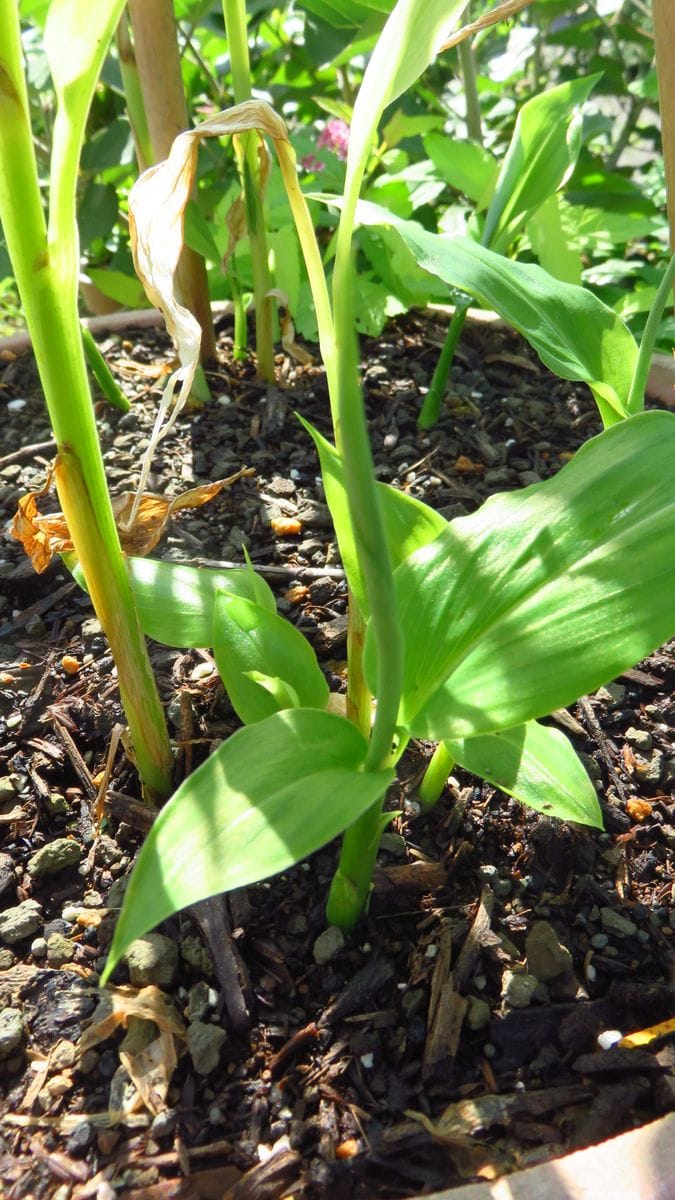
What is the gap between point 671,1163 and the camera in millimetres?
439

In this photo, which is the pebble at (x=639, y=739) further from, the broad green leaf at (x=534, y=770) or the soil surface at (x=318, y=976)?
the broad green leaf at (x=534, y=770)

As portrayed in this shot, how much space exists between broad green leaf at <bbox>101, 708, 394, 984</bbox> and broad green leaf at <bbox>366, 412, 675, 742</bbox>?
52 mm

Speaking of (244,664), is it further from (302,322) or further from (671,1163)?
(302,322)

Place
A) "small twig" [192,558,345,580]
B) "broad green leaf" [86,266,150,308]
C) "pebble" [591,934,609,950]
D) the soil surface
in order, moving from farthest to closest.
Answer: "broad green leaf" [86,266,150,308] → "small twig" [192,558,345,580] → "pebble" [591,934,609,950] → the soil surface

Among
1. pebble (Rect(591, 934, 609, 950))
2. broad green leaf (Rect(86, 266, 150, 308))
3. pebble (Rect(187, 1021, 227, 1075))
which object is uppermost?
broad green leaf (Rect(86, 266, 150, 308))

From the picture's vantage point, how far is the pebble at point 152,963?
23.4 inches

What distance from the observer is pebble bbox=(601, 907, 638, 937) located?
2.06 feet

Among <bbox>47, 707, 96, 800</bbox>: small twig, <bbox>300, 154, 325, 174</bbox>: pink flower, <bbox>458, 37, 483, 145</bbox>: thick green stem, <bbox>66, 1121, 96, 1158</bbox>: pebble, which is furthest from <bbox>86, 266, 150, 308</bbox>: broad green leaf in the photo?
<bbox>66, 1121, 96, 1158</bbox>: pebble

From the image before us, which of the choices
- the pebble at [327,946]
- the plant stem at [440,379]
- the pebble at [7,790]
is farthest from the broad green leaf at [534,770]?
the plant stem at [440,379]

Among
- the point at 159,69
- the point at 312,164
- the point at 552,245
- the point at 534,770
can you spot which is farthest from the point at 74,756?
the point at 312,164

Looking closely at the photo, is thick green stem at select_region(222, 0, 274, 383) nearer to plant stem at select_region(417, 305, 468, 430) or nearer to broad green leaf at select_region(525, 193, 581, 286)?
plant stem at select_region(417, 305, 468, 430)

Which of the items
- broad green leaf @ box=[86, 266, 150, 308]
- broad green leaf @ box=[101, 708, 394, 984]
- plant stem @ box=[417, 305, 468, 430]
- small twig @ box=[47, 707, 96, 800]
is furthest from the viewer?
broad green leaf @ box=[86, 266, 150, 308]

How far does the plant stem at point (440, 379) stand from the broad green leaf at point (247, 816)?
682mm

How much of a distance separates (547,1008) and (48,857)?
37 cm
